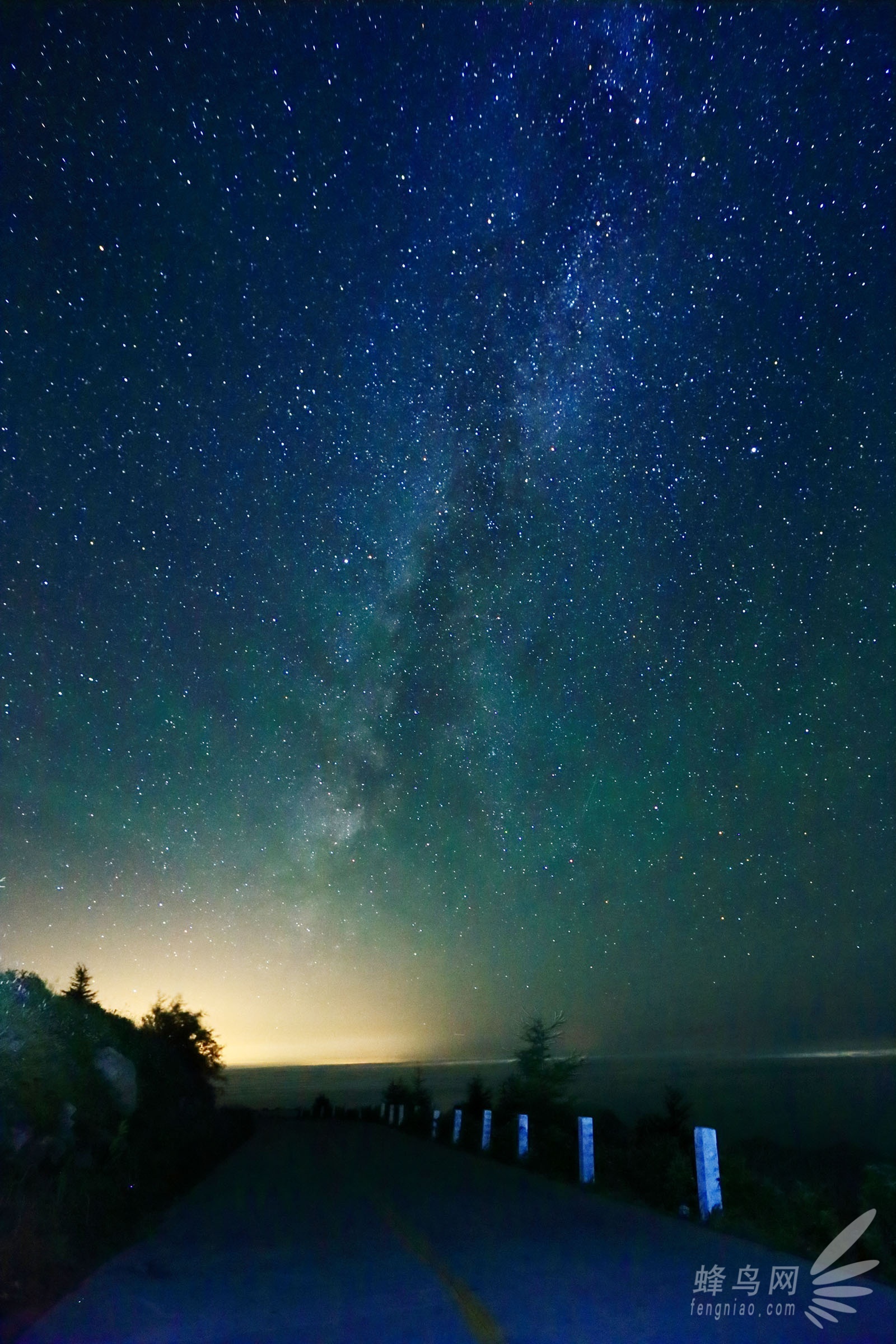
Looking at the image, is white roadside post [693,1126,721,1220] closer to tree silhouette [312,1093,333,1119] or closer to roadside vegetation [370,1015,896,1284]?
roadside vegetation [370,1015,896,1284]

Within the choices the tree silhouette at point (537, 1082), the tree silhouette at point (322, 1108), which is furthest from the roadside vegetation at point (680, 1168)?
the tree silhouette at point (322, 1108)

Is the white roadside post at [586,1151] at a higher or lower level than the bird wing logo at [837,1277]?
higher

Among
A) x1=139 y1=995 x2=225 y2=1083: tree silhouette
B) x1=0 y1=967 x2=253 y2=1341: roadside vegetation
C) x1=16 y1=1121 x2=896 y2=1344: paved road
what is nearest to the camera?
x1=16 y1=1121 x2=896 y2=1344: paved road

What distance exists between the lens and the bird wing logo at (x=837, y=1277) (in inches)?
298

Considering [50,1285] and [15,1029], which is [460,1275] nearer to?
[50,1285]

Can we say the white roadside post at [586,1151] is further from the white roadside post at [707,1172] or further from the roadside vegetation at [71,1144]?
the roadside vegetation at [71,1144]

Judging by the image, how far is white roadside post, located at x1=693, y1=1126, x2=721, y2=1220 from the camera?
40.9ft

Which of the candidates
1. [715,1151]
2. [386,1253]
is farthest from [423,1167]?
[386,1253]

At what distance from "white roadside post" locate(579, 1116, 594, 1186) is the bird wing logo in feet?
24.0

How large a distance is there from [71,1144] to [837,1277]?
9.42 m

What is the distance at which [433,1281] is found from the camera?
9008 millimetres

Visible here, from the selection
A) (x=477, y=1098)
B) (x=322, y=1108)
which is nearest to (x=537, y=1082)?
(x=477, y=1098)

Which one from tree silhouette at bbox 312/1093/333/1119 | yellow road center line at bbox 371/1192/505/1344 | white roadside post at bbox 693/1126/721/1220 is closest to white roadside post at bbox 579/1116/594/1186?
yellow road center line at bbox 371/1192/505/1344

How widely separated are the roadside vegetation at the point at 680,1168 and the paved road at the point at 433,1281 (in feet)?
1.83
